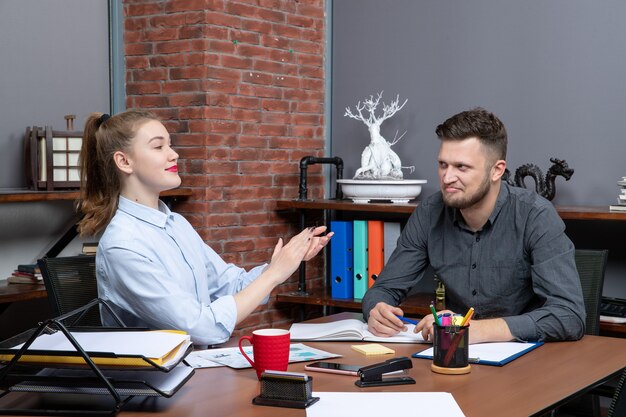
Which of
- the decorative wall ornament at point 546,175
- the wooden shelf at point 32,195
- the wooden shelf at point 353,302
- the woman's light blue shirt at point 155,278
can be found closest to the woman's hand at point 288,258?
the woman's light blue shirt at point 155,278

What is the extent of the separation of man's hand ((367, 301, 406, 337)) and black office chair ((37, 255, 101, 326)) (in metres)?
0.79

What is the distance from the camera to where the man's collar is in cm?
220

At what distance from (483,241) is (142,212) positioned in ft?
3.44

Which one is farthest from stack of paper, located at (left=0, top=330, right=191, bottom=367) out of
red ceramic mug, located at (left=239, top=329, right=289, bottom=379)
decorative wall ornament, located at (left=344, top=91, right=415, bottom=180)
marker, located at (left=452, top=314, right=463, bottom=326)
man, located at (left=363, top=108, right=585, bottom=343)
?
decorative wall ornament, located at (left=344, top=91, right=415, bottom=180)

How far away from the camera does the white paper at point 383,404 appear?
1559 mm

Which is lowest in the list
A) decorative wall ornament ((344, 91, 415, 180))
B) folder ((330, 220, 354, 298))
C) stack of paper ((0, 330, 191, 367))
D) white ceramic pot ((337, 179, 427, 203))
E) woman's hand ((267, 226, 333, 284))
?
folder ((330, 220, 354, 298))

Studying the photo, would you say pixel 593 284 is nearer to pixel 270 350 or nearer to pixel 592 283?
pixel 592 283

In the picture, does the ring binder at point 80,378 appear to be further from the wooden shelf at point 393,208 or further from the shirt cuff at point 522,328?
the wooden shelf at point 393,208

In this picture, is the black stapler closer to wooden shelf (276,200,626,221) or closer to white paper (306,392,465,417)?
white paper (306,392,465,417)

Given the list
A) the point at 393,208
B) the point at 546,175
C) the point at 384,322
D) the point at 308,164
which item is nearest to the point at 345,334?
the point at 384,322

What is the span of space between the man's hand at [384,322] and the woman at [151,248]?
25 centimetres

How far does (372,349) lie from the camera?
2.08m

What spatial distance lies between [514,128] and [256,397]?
2.51 meters

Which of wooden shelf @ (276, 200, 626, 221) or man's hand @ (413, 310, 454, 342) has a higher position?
wooden shelf @ (276, 200, 626, 221)
